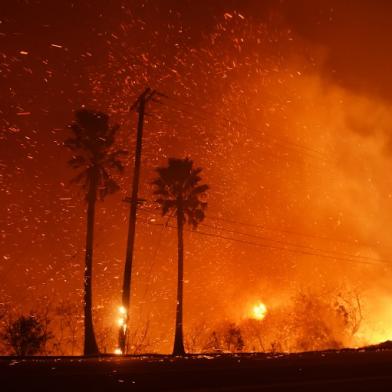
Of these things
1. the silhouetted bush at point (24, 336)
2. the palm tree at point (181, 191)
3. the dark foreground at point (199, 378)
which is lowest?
the dark foreground at point (199, 378)

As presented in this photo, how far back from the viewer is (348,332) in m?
55.2

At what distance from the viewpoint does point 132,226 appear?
2314 cm

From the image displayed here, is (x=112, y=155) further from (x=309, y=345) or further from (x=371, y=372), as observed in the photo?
(x=309, y=345)

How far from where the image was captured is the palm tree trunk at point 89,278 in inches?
1092

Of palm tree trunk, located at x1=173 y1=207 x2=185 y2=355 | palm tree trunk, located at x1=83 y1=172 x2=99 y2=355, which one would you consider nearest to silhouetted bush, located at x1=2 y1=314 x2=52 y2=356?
palm tree trunk, located at x1=83 y1=172 x2=99 y2=355

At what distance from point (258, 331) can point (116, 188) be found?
3092 cm

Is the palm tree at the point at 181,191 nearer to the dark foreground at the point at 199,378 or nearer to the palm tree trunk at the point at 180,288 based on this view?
the palm tree trunk at the point at 180,288

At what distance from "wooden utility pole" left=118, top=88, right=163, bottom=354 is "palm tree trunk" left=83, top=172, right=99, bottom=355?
6575 millimetres

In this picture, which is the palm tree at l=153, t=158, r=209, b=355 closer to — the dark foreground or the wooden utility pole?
the wooden utility pole

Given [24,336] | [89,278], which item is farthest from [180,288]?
[24,336]

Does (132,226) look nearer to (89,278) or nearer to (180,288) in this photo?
(89,278)

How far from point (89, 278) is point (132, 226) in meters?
7.89

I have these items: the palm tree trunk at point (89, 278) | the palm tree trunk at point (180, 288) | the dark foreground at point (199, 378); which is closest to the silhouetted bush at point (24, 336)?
the palm tree trunk at point (89, 278)

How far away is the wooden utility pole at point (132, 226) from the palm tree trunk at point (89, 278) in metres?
6.58
